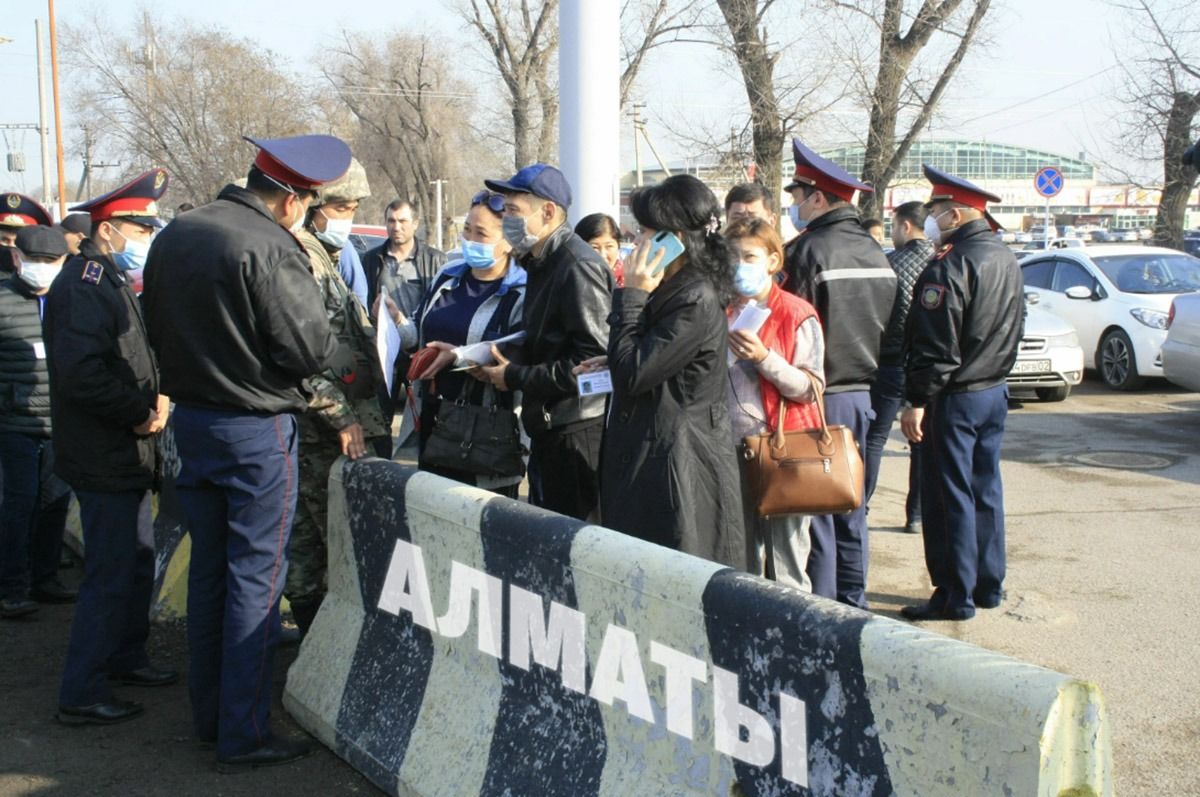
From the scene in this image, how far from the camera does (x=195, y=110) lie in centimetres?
3744

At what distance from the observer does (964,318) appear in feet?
17.7

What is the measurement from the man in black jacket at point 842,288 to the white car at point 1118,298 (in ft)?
29.4

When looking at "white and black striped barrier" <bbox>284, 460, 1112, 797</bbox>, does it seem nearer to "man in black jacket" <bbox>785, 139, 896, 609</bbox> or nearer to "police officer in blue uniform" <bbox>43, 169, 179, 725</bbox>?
"police officer in blue uniform" <bbox>43, 169, 179, 725</bbox>

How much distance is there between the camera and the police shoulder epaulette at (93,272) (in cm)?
450

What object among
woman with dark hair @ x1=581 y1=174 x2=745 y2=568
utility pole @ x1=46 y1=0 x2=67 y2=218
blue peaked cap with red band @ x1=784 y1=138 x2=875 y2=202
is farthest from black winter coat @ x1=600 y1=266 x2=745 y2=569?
utility pole @ x1=46 y1=0 x2=67 y2=218

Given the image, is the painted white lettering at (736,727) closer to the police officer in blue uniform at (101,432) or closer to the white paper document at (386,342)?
the white paper document at (386,342)

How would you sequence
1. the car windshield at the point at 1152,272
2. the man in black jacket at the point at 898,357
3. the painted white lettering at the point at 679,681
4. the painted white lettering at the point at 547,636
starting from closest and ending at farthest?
the painted white lettering at the point at 679,681, the painted white lettering at the point at 547,636, the man in black jacket at the point at 898,357, the car windshield at the point at 1152,272

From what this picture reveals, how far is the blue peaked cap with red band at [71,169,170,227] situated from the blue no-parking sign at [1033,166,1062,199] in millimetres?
20003

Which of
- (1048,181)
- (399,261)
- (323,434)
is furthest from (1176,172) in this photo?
(323,434)

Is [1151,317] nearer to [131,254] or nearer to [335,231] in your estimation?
[335,231]

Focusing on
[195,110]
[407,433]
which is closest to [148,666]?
[407,433]

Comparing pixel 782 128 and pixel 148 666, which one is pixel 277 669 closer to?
pixel 148 666

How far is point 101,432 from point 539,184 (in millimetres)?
1965

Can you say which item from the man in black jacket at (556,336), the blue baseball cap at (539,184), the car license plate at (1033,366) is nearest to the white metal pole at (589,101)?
the blue baseball cap at (539,184)
